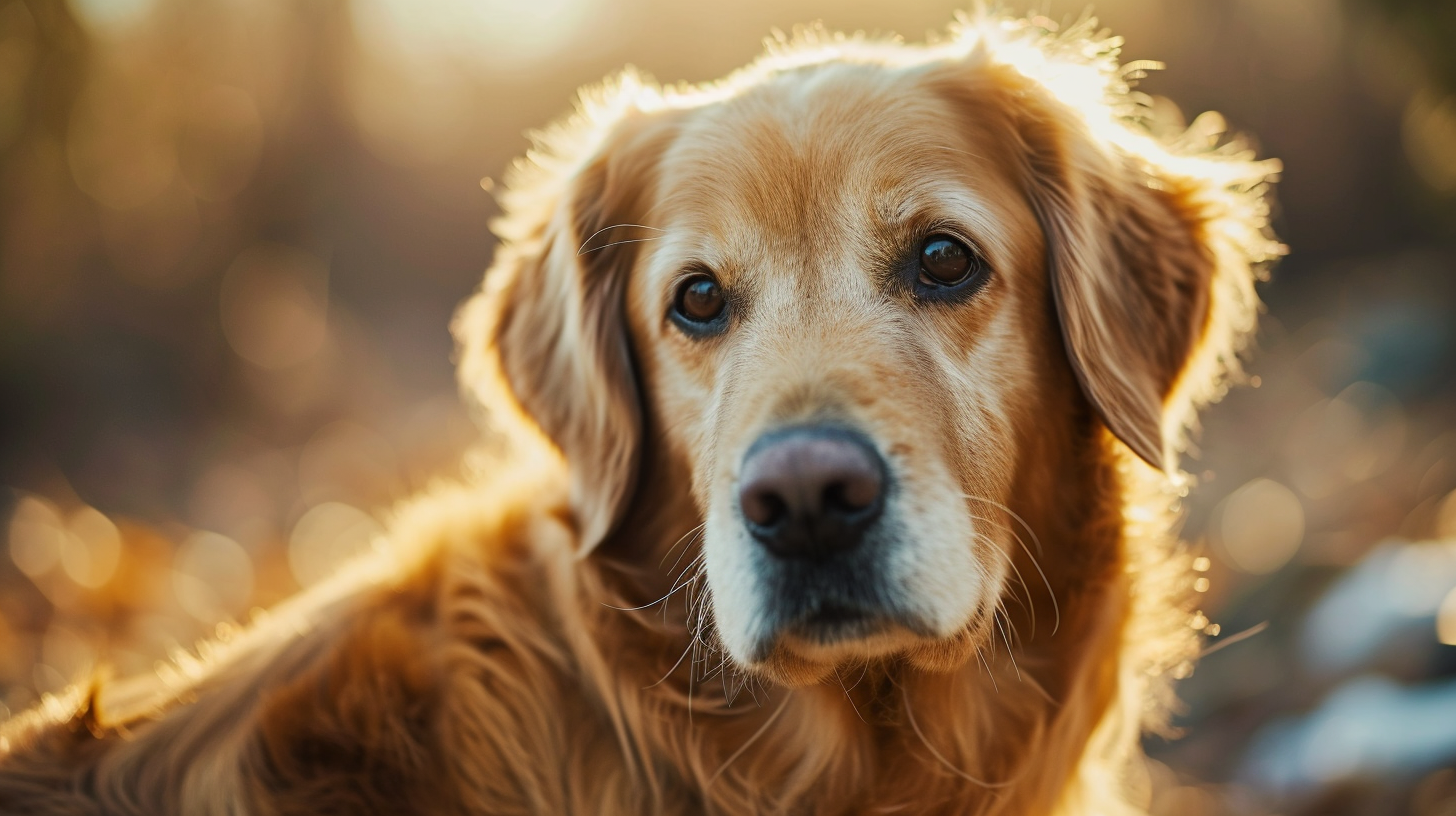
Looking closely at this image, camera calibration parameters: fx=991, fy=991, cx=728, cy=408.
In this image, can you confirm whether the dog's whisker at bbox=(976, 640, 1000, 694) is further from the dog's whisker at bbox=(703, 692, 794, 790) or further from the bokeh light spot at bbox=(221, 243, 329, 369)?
the bokeh light spot at bbox=(221, 243, 329, 369)

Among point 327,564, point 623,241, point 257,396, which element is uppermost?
point 257,396

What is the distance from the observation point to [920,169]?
2.40 m

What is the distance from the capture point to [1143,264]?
2.68m

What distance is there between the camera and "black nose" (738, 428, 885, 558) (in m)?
1.90

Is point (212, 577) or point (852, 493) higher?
point (212, 577)

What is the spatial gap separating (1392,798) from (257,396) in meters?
9.45

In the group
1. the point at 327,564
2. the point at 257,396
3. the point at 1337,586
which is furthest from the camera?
the point at 257,396

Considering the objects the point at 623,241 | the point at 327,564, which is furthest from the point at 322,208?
the point at 623,241

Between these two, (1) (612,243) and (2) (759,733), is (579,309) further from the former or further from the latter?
(2) (759,733)

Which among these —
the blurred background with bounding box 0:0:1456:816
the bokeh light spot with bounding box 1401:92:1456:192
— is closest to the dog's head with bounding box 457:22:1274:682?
the blurred background with bounding box 0:0:1456:816

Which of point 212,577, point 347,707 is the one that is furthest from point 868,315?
point 212,577

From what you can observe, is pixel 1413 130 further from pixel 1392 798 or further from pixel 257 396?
pixel 257 396

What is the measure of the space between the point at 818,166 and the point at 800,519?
0.94 metres

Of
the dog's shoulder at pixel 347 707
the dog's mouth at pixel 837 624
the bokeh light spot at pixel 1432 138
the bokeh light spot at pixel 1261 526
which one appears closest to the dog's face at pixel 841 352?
the dog's mouth at pixel 837 624
